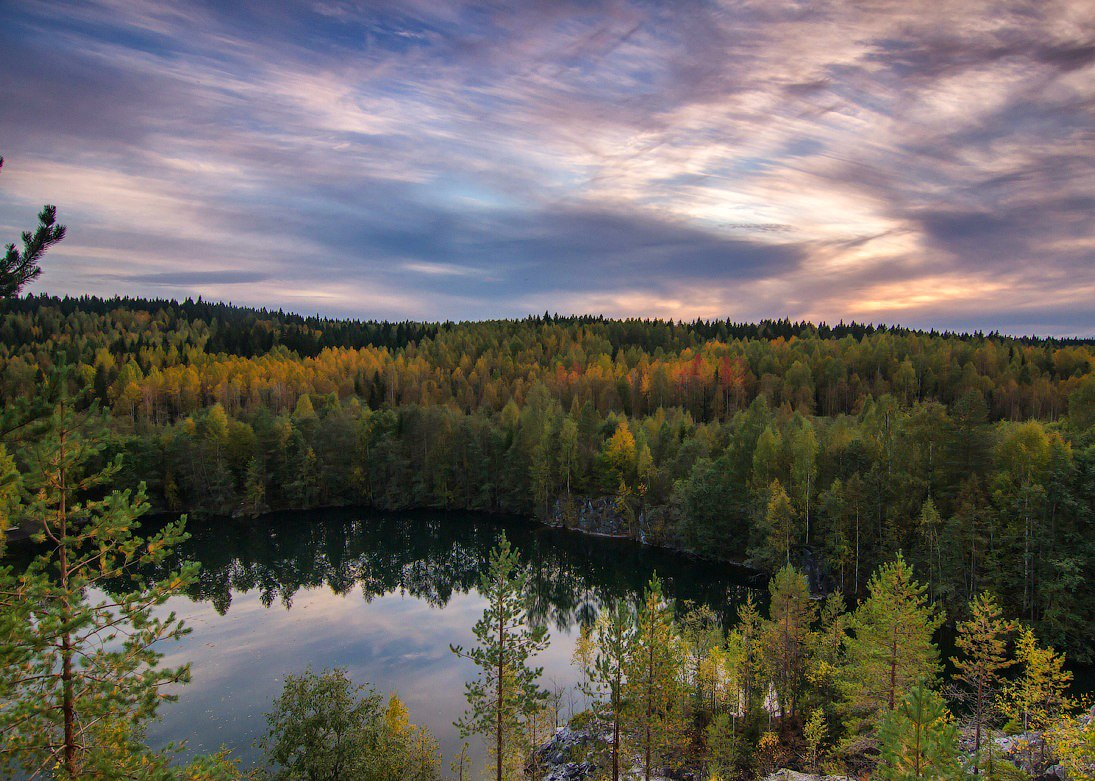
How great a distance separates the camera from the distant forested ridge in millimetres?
46812

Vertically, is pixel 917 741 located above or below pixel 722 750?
above

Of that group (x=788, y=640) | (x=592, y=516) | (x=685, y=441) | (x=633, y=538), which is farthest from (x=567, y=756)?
(x=592, y=516)

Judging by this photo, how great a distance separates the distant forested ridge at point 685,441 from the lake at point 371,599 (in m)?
5.68

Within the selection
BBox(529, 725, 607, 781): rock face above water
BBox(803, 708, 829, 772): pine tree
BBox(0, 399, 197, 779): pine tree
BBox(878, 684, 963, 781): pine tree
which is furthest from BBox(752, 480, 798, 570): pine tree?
BBox(0, 399, 197, 779): pine tree

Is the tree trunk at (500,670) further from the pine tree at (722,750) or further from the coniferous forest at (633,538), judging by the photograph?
the pine tree at (722,750)

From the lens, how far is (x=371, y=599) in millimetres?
57812

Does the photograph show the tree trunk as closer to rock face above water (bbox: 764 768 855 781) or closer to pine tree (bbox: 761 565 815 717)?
rock face above water (bbox: 764 768 855 781)

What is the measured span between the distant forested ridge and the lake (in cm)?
568

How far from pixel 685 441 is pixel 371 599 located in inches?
1507

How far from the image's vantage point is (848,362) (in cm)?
13100

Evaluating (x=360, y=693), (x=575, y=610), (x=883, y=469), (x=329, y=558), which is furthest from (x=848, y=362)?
(x=360, y=693)

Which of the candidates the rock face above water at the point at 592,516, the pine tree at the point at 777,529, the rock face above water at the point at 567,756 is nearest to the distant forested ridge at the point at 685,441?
the pine tree at the point at 777,529

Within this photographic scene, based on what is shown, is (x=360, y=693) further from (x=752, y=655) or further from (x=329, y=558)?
(x=329, y=558)

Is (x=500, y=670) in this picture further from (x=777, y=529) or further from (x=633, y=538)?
(x=633, y=538)
